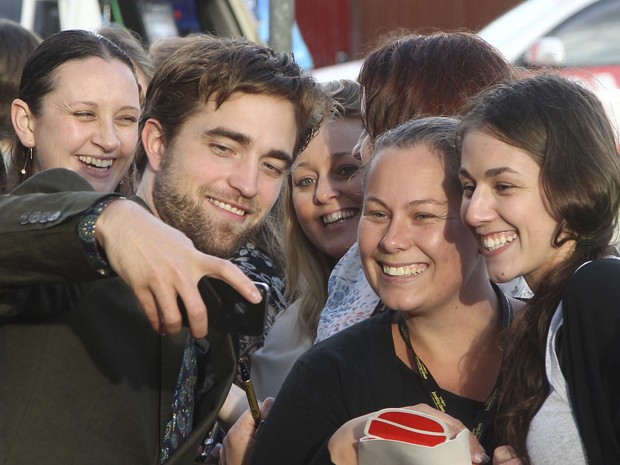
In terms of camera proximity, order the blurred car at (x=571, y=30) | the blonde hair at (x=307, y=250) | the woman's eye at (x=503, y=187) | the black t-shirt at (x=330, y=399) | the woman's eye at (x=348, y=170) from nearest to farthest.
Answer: the woman's eye at (x=503, y=187) < the black t-shirt at (x=330, y=399) < the blonde hair at (x=307, y=250) < the woman's eye at (x=348, y=170) < the blurred car at (x=571, y=30)

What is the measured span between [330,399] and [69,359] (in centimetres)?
83

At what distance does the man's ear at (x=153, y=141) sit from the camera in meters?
3.45

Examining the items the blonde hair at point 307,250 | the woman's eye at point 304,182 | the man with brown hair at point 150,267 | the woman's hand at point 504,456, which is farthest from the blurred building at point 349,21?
the woman's hand at point 504,456

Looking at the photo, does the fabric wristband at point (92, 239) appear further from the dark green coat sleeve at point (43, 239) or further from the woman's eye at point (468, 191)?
the woman's eye at point (468, 191)

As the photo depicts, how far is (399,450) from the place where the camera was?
7.90 feet

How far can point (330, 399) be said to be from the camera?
2.93 meters

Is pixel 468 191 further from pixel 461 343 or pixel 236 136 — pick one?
pixel 236 136

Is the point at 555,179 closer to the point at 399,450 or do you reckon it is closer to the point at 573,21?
the point at 399,450

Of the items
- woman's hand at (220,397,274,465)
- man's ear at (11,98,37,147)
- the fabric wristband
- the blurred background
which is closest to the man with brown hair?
the fabric wristband

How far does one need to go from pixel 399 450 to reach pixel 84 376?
714mm

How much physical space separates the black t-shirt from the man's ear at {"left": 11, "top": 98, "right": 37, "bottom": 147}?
1752mm

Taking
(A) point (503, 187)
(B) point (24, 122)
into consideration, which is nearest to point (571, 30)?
(B) point (24, 122)

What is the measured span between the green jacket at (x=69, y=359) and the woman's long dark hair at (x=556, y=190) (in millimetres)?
775

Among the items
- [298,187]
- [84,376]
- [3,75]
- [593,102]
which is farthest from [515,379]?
[3,75]
